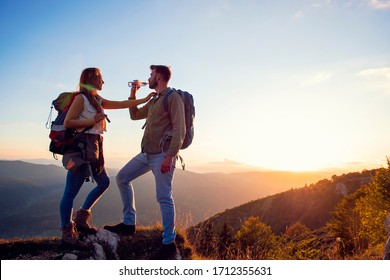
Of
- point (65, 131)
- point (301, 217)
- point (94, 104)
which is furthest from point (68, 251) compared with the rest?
point (301, 217)

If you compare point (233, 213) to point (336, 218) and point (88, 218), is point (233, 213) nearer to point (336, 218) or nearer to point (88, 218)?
point (336, 218)

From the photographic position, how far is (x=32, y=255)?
5492 mm

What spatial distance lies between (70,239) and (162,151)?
85.7 inches

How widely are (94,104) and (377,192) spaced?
2765 centimetres

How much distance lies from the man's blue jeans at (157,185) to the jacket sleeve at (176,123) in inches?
13.1

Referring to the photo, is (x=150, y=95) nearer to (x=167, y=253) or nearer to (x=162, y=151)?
(x=162, y=151)

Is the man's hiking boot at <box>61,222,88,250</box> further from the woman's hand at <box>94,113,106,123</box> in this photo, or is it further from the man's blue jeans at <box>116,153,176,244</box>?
the woman's hand at <box>94,113,106,123</box>

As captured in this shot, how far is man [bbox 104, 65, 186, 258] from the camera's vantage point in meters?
5.52

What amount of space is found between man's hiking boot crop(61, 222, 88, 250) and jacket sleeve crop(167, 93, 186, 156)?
2.15m

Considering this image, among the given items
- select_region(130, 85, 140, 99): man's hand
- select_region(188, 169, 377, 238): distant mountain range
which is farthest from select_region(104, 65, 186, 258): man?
select_region(188, 169, 377, 238): distant mountain range


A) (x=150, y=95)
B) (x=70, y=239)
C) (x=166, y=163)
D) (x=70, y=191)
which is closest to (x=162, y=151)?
(x=166, y=163)

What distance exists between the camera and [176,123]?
550 cm

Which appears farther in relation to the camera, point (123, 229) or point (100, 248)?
point (123, 229)

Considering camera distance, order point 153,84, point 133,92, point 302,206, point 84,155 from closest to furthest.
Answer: point 84,155 < point 153,84 < point 133,92 < point 302,206
